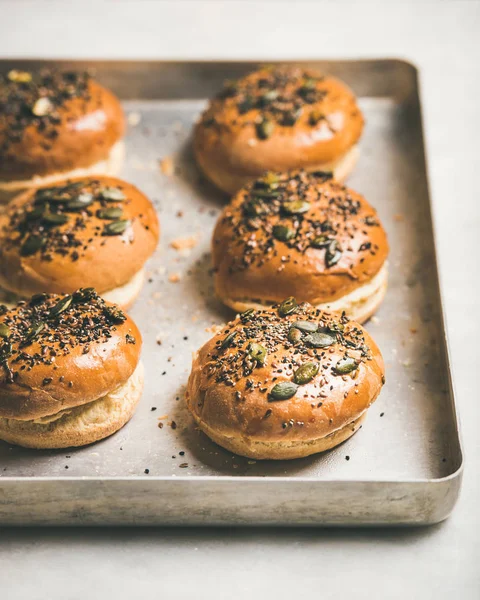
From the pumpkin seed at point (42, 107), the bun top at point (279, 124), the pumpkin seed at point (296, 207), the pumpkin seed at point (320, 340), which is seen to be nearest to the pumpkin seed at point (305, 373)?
the pumpkin seed at point (320, 340)

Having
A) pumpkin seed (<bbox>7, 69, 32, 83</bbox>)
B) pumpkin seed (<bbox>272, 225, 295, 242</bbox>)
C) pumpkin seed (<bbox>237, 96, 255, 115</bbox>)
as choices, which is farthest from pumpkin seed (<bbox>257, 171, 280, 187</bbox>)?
pumpkin seed (<bbox>7, 69, 32, 83</bbox>)

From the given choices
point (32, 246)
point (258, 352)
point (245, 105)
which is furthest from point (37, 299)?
point (245, 105)

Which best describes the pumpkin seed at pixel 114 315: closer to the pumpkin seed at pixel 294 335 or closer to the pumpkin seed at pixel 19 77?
the pumpkin seed at pixel 294 335

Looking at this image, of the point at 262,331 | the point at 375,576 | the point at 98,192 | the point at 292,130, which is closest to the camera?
the point at 375,576

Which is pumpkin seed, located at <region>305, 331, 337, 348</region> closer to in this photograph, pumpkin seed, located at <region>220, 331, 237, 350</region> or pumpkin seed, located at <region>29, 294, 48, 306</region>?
pumpkin seed, located at <region>220, 331, 237, 350</region>

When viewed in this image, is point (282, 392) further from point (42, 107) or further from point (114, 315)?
point (42, 107)

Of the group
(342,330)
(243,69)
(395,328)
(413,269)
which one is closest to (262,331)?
(342,330)

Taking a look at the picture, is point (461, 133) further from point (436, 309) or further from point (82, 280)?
point (82, 280)
